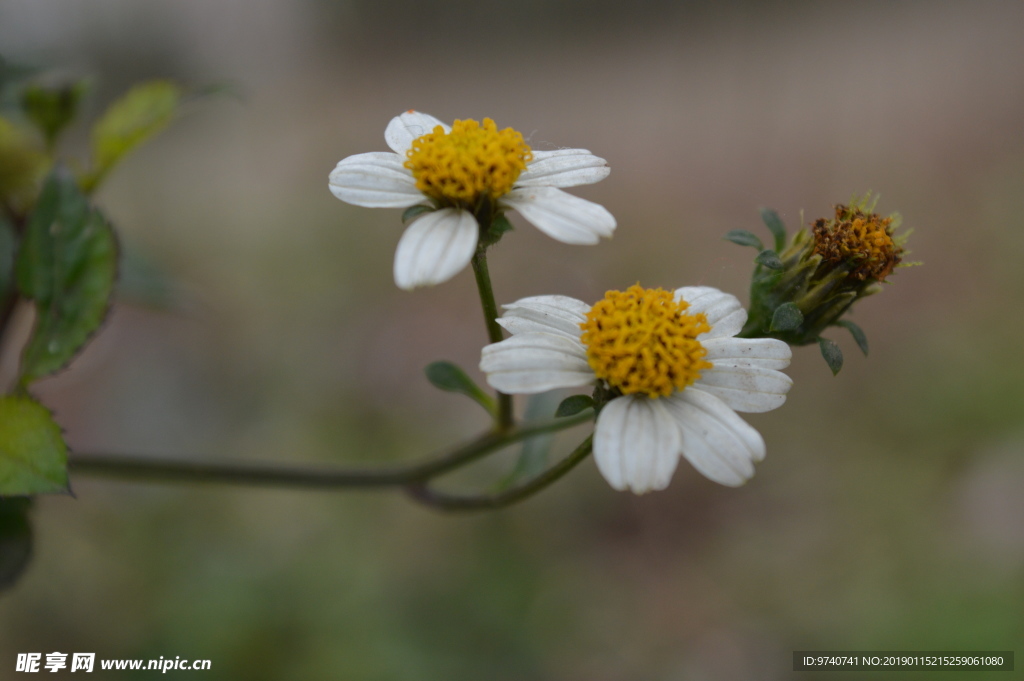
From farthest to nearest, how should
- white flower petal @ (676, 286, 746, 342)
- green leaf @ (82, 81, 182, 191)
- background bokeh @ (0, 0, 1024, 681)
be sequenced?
background bokeh @ (0, 0, 1024, 681) < green leaf @ (82, 81, 182, 191) < white flower petal @ (676, 286, 746, 342)

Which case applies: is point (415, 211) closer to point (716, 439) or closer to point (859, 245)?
point (716, 439)

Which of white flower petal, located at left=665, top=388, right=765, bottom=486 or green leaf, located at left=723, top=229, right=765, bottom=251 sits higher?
green leaf, located at left=723, top=229, right=765, bottom=251

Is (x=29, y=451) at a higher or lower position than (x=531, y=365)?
lower

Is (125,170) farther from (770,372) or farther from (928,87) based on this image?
(928,87)

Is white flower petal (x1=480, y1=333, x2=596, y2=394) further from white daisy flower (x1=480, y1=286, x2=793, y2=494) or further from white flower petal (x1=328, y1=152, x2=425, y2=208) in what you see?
white flower petal (x1=328, y1=152, x2=425, y2=208)

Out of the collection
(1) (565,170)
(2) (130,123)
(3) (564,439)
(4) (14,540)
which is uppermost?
(2) (130,123)

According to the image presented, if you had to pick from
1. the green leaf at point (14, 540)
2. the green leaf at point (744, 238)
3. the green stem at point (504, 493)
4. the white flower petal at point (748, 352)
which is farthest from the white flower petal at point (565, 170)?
the green leaf at point (14, 540)

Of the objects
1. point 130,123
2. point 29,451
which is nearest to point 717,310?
point 29,451

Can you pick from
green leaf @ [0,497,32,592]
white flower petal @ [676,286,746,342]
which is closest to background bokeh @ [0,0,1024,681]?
white flower petal @ [676,286,746,342]
